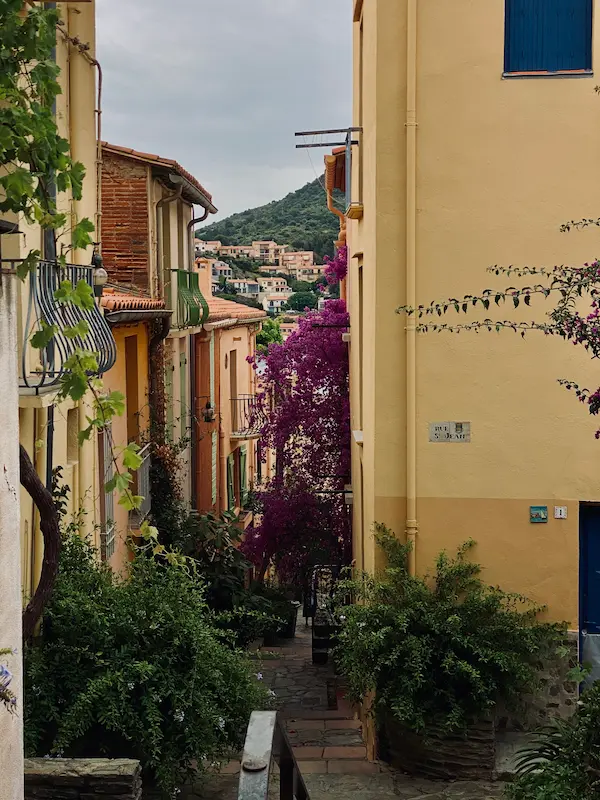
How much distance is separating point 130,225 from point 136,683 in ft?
34.1

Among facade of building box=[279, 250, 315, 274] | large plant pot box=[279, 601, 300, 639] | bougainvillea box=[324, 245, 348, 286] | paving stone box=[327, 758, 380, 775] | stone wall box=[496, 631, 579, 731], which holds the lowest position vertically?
large plant pot box=[279, 601, 300, 639]

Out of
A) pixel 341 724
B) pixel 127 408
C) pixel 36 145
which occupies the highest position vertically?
pixel 36 145

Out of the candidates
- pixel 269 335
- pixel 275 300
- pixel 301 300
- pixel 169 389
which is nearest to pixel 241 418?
pixel 169 389

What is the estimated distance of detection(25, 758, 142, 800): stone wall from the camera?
5957 mm

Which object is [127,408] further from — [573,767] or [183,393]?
[573,767]

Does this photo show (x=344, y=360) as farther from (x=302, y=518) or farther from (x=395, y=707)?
(x=395, y=707)

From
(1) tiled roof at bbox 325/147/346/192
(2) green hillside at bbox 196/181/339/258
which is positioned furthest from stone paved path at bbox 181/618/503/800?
(2) green hillside at bbox 196/181/339/258

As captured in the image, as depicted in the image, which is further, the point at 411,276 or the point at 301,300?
the point at 301,300

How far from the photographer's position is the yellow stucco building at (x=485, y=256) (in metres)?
8.76

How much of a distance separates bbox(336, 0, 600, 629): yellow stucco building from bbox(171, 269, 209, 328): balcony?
333 inches

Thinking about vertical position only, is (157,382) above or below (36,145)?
below

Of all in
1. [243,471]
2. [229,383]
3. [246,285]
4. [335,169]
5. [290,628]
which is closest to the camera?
[335,169]

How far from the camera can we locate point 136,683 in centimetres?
694

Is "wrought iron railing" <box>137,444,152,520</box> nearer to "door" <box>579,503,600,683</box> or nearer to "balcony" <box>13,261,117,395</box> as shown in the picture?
"balcony" <box>13,261,117,395</box>
